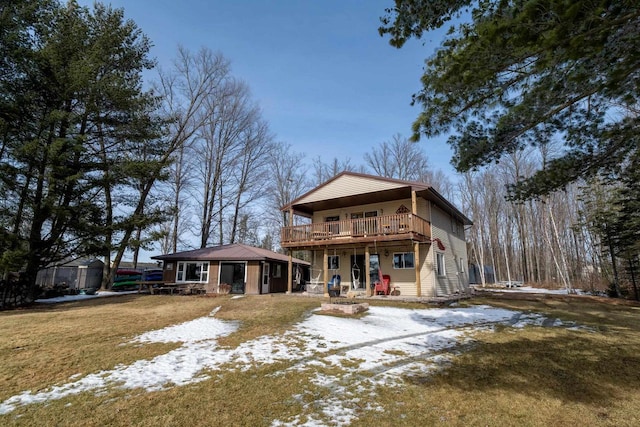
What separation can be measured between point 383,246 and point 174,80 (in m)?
21.6

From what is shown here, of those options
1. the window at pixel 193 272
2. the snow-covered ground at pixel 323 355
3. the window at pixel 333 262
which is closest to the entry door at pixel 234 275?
the window at pixel 193 272

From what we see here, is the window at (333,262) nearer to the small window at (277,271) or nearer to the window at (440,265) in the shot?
the small window at (277,271)

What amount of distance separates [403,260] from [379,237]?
8.15 ft

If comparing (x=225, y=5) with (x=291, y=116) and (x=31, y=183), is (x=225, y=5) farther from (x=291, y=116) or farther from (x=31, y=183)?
(x=31, y=183)

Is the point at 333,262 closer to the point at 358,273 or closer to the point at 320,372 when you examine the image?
the point at 358,273

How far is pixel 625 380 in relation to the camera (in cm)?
455

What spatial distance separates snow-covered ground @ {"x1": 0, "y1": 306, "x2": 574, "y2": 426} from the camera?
3.99 meters

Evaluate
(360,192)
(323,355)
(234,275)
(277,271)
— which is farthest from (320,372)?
(234,275)

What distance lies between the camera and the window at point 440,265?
15.6 m

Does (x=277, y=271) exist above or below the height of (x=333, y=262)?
below

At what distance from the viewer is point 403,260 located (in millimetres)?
15781

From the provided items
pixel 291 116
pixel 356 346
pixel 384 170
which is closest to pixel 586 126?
pixel 356 346

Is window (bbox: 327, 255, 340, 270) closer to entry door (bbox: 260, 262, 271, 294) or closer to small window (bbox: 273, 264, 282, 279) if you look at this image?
entry door (bbox: 260, 262, 271, 294)

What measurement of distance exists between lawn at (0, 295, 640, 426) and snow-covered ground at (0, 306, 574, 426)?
0.03m
